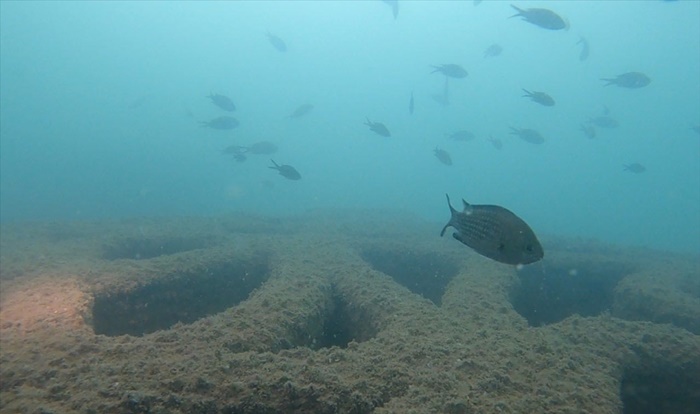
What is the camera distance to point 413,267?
921 centimetres

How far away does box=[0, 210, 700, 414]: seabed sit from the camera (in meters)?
3.01

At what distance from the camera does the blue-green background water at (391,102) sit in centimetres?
7806

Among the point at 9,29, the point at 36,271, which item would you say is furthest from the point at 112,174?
the point at 9,29

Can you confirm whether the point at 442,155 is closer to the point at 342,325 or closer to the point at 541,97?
the point at 541,97

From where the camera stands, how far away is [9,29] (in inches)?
4309

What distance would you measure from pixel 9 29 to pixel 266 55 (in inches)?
3261

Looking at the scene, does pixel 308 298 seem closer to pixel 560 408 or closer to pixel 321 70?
pixel 560 408

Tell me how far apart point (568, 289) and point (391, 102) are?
16227cm

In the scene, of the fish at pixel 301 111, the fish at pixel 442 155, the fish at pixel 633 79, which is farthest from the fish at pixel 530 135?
the fish at pixel 301 111

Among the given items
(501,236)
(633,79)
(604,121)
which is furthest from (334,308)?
(604,121)

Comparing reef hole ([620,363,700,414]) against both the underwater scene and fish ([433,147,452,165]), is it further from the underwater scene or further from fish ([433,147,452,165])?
fish ([433,147,452,165])

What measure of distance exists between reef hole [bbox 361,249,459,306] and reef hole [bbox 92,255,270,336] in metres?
2.78

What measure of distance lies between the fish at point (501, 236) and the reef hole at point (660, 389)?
228cm

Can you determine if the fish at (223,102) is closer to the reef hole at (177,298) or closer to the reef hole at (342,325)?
the reef hole at (177,298)
